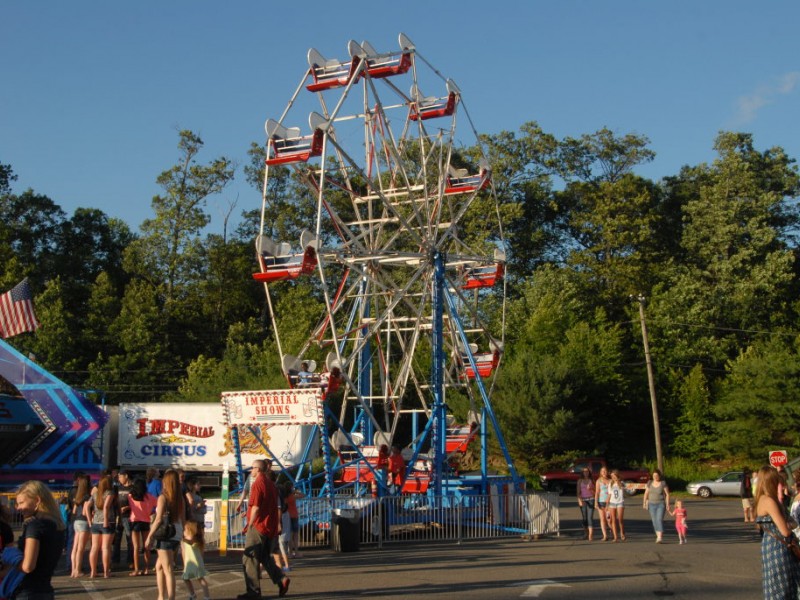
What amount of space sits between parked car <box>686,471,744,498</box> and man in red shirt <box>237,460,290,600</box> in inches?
1149

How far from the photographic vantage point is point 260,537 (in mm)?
10742

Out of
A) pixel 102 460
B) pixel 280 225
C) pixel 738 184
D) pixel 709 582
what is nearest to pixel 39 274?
pixel 280 225

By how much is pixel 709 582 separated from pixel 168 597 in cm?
668

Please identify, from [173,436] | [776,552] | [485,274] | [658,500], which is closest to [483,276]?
[485,274]

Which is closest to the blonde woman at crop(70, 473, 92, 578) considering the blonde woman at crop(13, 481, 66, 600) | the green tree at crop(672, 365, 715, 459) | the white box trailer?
the blonde woman at crop(13, 481, 66, 600)

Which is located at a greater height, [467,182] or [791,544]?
[467,182]

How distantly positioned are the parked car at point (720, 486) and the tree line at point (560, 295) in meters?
3.12

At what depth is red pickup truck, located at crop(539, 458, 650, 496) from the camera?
1476 inches

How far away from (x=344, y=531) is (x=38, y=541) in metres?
10.1

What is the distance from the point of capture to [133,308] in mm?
50750

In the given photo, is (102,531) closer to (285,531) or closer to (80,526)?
(80,526)

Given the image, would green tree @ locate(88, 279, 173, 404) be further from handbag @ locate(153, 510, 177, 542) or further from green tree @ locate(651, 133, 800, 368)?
handbag @ locate(153, 510, 177, 542)

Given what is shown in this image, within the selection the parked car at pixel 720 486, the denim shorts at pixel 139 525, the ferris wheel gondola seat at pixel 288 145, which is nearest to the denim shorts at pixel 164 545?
the denim shorts at pixel 139 525

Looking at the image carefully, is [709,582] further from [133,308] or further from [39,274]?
[39,274]
